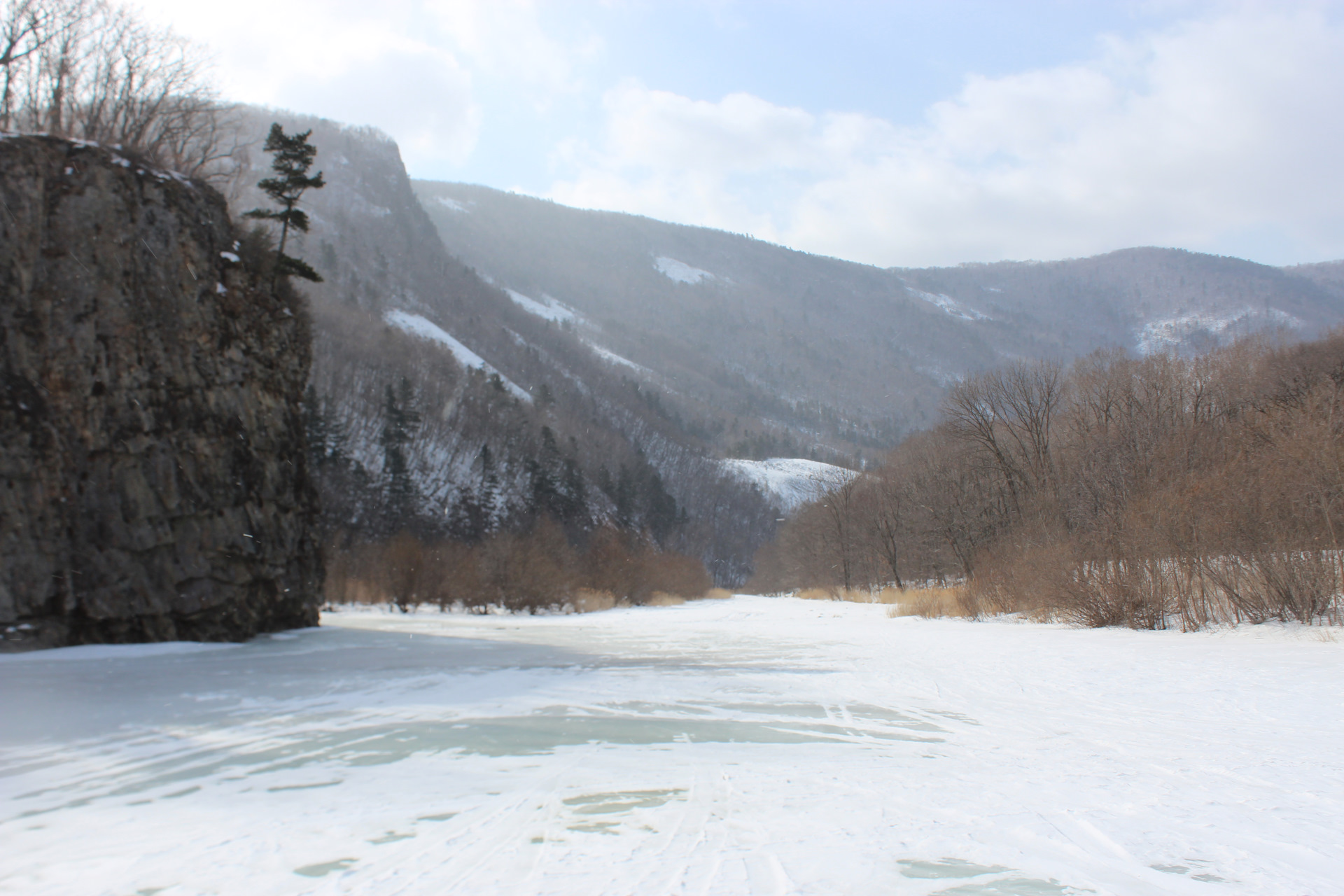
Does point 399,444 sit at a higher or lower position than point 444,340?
lower

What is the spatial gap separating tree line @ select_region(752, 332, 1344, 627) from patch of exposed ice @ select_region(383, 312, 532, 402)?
3010 inches

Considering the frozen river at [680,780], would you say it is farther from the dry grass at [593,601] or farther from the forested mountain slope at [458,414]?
the dry grass at [593,601]

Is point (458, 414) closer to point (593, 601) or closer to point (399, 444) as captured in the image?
point (399, 444)

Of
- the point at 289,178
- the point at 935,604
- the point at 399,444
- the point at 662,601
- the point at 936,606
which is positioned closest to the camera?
the point at 289,178

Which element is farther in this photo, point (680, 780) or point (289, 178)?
point (289, 178)

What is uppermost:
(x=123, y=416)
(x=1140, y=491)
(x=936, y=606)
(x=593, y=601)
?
(x=123, y=416)

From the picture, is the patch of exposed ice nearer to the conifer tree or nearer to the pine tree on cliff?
the conifer tree

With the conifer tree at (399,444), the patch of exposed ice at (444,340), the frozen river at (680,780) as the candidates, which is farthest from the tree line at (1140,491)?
the patch of exposed ice at (444,340)

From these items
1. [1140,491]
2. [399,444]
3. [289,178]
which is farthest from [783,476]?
[289,178]

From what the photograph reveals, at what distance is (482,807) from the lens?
449 centimetres

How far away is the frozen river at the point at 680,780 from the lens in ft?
11.5

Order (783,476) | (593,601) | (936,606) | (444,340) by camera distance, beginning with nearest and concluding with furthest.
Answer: (936,606) < (593,601) < (444,340) < (783,476)

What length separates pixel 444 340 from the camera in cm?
12781

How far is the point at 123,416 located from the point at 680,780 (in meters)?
13.6
